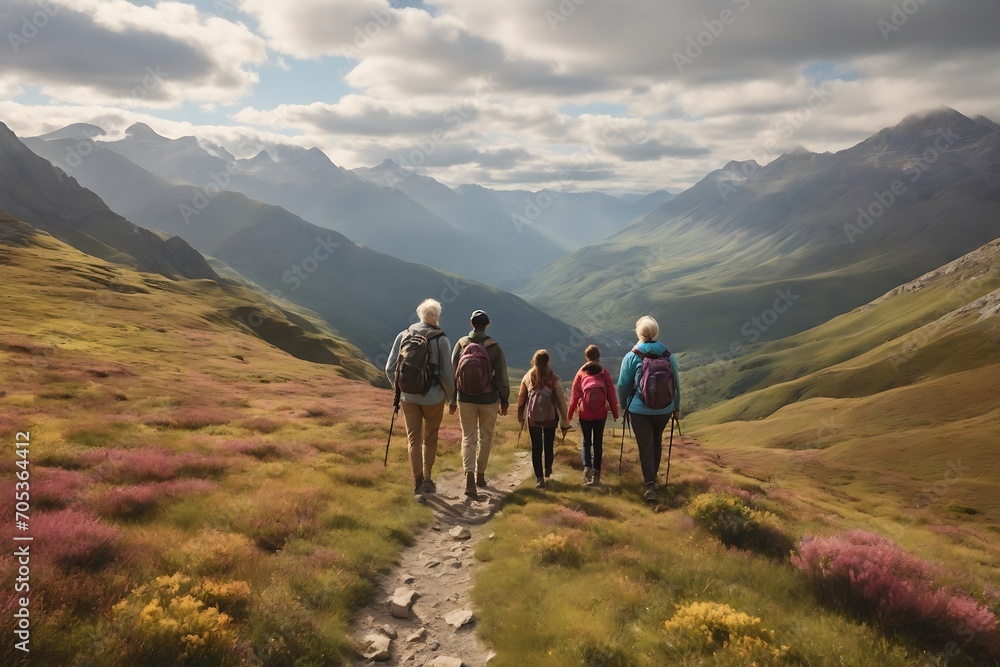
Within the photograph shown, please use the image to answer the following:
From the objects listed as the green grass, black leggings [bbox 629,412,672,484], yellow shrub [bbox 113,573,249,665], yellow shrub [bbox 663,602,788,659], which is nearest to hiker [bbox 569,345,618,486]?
black leggings [bbox 629,412,672,484]

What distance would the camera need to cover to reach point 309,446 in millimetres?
18875

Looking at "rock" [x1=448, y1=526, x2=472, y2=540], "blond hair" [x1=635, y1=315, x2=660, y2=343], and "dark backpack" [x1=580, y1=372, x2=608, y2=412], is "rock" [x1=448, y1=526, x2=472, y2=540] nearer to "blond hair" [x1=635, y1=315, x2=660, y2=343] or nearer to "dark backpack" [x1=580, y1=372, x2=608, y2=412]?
"dark backpack" [x1=580, y1=372, x2=608, y2=412]

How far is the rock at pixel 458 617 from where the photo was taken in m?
8.70

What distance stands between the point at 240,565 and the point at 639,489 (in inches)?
455

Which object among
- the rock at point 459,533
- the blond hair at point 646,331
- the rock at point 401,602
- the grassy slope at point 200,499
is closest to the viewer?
the grassy slope at point 200,499

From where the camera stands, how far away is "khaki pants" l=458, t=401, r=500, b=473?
14786 millimetres

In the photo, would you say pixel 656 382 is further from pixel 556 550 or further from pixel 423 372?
pixel 423 372

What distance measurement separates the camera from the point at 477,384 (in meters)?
14.3

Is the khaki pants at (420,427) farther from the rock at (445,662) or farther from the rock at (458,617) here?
the rock at (445,662)

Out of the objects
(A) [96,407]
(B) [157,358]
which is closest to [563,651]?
(A) [96,407]

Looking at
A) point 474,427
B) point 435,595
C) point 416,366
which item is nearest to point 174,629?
point 435,595

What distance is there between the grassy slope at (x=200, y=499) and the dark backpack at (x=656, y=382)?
263 inches

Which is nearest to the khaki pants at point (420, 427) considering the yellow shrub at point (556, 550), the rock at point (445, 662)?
the yellow shrub at point (556, 550)

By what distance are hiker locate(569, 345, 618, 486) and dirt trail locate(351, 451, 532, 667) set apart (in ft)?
10.4
